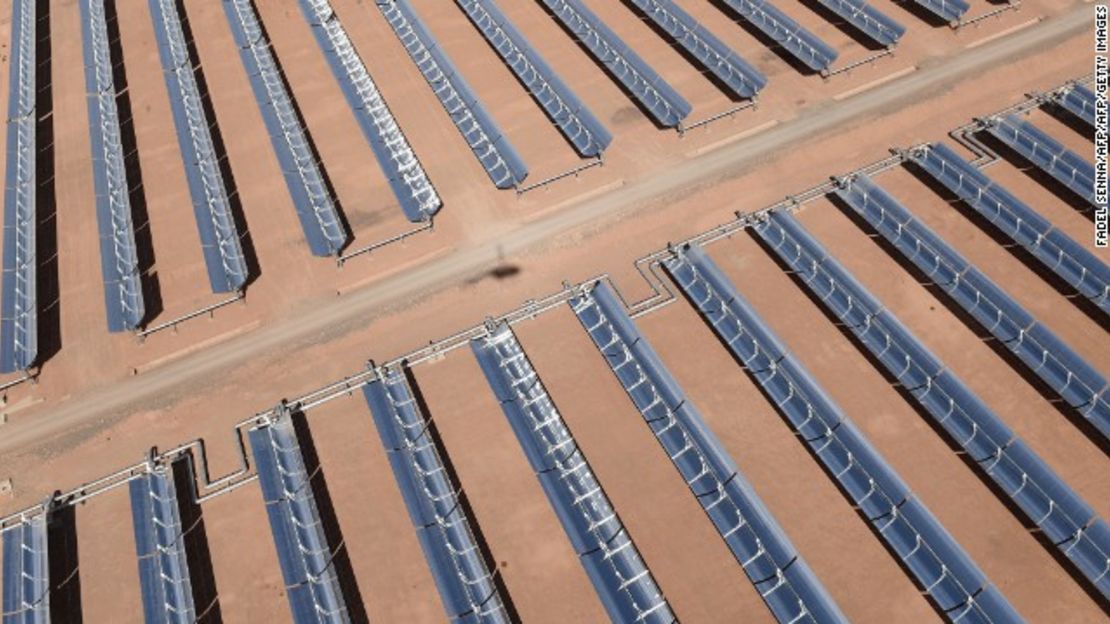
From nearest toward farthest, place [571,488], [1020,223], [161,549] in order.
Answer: [161,549] < [571,488] < [1020,223]

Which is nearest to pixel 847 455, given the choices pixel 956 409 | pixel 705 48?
pixel 956 409

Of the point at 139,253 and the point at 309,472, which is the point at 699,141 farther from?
the point at 139,253

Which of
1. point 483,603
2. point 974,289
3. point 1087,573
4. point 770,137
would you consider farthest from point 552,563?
point 770,137

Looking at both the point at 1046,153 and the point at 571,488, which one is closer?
the point at 571,488

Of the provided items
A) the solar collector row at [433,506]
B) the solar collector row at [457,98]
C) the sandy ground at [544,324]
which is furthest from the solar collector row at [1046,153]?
the solar collector row at [433,506]

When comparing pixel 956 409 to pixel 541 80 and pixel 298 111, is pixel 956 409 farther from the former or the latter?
pixel 298 111

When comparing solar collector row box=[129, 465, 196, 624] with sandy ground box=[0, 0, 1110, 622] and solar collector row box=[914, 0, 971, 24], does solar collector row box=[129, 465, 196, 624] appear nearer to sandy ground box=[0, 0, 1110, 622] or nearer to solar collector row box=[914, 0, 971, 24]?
sandy ground box=[0, 0, 1110, 622]
